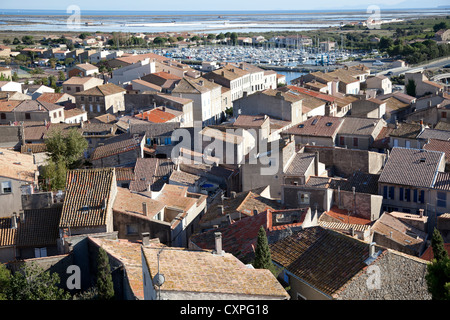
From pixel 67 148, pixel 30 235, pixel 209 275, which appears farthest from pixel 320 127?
pixel 209 275

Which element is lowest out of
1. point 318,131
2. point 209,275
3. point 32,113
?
point 32,113

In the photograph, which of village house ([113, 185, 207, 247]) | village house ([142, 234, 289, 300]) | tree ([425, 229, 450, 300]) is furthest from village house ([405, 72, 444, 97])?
village house ([142, 234, 289, 300])

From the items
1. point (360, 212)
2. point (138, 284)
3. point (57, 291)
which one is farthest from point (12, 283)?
point (360, 212)

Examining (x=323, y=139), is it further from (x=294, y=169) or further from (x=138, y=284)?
(x=138, y=284)

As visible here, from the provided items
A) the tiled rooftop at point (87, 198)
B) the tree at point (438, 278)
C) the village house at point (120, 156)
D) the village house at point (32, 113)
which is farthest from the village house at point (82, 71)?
the tree at point (438, 278)

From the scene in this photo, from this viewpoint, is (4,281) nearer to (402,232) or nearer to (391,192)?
(402,232)
